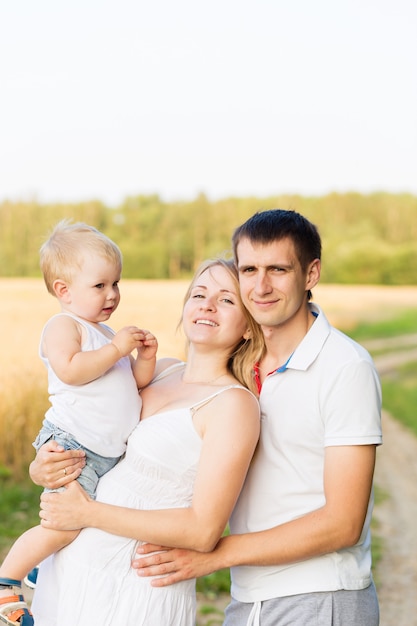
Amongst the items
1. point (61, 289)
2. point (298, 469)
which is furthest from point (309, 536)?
point (61, 289)

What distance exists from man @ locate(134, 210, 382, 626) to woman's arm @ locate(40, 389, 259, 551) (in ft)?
0.34

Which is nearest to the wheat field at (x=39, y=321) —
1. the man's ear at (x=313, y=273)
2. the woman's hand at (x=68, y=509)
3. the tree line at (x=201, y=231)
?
the tree line at (x=201, y=231)

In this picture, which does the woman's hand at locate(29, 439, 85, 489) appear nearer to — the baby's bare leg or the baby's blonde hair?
the baby's bare leg

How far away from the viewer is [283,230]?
10.3ft

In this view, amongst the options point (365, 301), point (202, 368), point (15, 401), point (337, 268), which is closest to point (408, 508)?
point (15, 401)

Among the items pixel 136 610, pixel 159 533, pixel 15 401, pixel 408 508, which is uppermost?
pixel 159 533

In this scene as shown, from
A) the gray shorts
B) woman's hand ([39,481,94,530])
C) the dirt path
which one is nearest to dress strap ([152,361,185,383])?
woman's hand ([39,481,94,530])

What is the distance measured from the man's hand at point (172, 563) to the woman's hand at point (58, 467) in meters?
0.38

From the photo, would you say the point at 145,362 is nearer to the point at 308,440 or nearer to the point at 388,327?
the point at 308,440

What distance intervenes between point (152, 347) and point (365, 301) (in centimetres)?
2541

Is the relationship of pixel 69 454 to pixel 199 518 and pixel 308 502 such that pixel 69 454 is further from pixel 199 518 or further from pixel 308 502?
pixel 308 502

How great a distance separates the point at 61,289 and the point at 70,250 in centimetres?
16

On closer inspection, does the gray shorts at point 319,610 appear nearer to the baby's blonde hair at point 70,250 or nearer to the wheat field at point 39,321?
the baby's blonde hair at point 70,250

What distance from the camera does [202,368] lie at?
340cm
